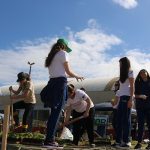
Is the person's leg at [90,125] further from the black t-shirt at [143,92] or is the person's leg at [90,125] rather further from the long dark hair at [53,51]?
the long dark hair at [53,51]

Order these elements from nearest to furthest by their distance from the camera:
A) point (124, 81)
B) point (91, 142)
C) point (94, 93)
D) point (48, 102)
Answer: point (48, 102) < point (124, 81) < point (91, 142) < point (94, 93)

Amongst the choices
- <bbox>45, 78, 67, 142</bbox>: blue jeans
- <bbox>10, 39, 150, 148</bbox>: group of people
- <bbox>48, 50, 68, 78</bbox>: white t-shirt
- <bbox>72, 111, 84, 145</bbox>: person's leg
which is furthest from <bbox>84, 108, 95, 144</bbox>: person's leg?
<bbox>48, 50, 68, 78</bbox>: white t-shirt

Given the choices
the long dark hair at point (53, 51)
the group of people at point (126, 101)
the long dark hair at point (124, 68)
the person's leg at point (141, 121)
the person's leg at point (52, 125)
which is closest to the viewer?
the person's leg at point (52, 125)

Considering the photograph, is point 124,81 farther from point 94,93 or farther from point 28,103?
point 94,93

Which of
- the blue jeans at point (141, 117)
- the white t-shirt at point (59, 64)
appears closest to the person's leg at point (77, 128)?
the blue jeans at point (141, 117)

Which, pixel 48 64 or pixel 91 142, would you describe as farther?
pixel 91 142

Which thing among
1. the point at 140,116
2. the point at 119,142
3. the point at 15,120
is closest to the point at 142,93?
the point at 140,116

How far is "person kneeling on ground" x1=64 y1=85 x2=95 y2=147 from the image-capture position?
8805mm

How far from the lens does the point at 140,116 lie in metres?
8.35

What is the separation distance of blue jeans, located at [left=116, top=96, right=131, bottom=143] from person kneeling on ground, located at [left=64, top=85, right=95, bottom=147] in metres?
0.96

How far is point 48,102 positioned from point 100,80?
3028 cm

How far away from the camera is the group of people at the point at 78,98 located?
6543 mm

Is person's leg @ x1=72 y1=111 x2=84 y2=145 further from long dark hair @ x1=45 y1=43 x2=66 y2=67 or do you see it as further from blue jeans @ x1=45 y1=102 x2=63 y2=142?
long dark hair @ x1=45 y1=43 x2=66 y2=67

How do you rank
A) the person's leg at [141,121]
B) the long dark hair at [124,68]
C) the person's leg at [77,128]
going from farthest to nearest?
the person's leg at [77,128]
the person's leg at [141,121]
the long dark hair at [124,68]
